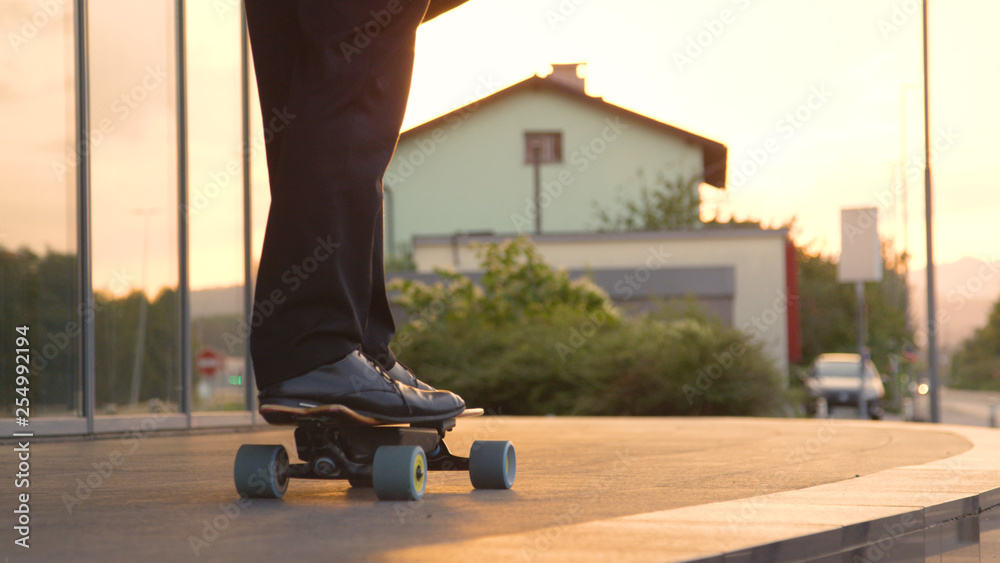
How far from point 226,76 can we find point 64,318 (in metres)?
2.69

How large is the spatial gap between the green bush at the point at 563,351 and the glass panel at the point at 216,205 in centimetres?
793

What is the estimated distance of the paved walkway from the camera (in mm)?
1839

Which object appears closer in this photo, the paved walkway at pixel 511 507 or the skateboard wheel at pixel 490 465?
the paved walkway at pixel 511 507

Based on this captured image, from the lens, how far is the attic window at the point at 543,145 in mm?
35500

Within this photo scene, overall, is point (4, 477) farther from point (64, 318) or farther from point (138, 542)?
point (64, 318)

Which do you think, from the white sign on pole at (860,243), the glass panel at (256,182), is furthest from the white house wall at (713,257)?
the glass panel at (256,182)

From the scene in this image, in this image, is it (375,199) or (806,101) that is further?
(806,101)

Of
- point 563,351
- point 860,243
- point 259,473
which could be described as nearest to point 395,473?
point 259,473

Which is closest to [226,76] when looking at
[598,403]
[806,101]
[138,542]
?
[138,542]

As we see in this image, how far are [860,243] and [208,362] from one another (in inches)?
415

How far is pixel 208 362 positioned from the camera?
8328mm

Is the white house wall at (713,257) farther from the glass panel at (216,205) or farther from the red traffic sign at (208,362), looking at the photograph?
the red traffic sign at (208,362)

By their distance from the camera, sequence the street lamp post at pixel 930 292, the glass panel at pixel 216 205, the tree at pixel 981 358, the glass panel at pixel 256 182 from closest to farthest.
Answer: the glass panel at pixel 216 205, the glass panel at pixel 256 182, the street lamp post at pixel 930 292, the tree at pixel 981 358

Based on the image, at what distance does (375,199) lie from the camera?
259 centimetres
